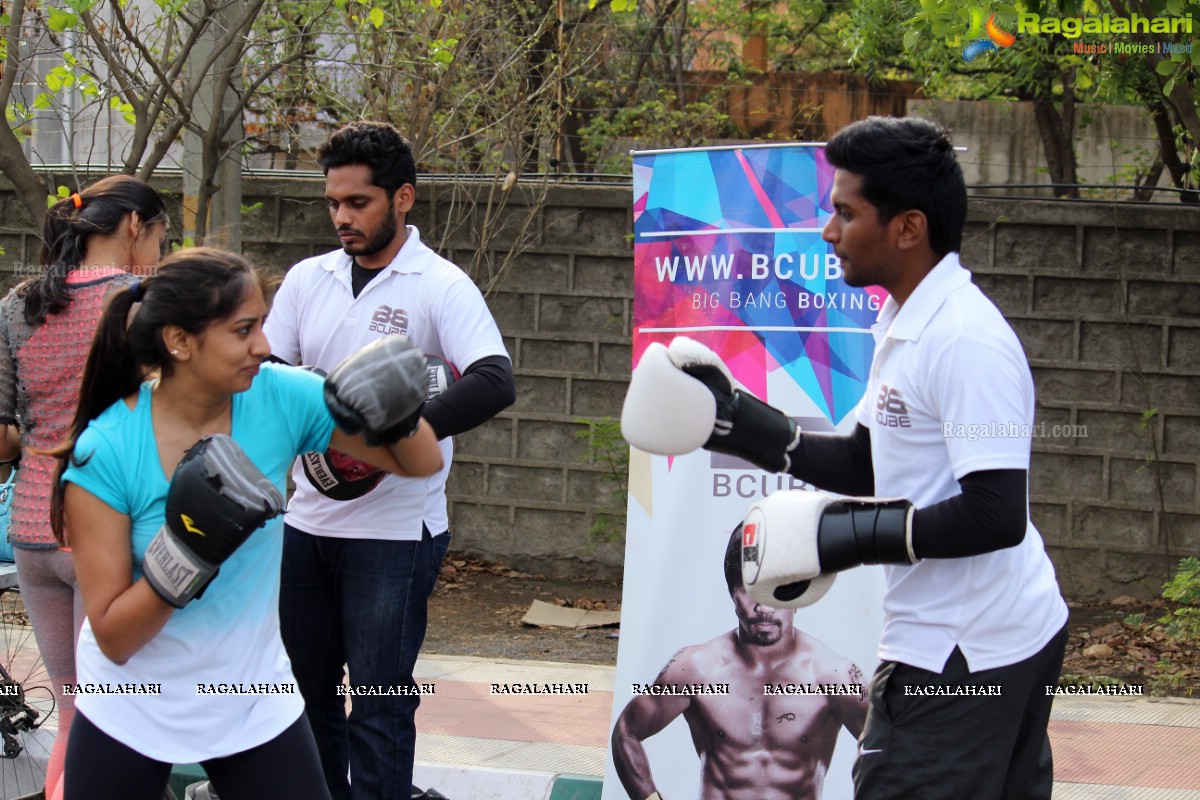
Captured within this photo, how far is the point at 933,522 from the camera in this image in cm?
230

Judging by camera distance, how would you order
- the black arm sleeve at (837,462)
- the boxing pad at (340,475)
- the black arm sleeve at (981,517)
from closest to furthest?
the black arm sleeve at (981,517)
the black arm sleeve at (837,462)
the boxing pad at (340,475)

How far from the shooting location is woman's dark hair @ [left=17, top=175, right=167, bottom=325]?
11.0 feet

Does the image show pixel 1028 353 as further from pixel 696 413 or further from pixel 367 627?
pixel 696 413

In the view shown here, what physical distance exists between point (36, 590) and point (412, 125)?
4791 mm

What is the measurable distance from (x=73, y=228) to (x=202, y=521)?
1.52m

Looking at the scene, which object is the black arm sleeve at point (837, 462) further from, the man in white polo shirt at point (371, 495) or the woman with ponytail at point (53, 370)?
the woman with ponytail at point (53, 370)

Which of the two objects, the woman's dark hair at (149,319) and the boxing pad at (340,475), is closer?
the woman's dark hair at (149,319)

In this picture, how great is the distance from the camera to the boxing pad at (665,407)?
2621 mm

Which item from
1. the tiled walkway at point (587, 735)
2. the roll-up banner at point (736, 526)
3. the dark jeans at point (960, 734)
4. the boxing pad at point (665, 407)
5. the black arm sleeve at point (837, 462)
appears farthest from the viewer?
the tiled walkway at point (587, 735)

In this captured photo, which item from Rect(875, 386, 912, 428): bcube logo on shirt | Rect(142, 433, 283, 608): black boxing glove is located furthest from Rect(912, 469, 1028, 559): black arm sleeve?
Rect(142, 433, 283, 608): black boxing glove

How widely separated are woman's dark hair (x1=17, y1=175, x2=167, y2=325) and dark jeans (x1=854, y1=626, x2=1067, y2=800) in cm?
238

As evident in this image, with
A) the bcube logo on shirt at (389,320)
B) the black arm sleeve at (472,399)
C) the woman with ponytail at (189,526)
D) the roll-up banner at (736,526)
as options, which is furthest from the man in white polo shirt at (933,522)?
the bcube logo on shirt at (389,320)

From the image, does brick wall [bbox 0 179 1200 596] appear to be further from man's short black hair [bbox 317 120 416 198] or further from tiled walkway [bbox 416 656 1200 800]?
man's short black hair [bbox 317 120 416 198]

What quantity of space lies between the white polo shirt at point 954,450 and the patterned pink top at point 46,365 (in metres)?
2.08
